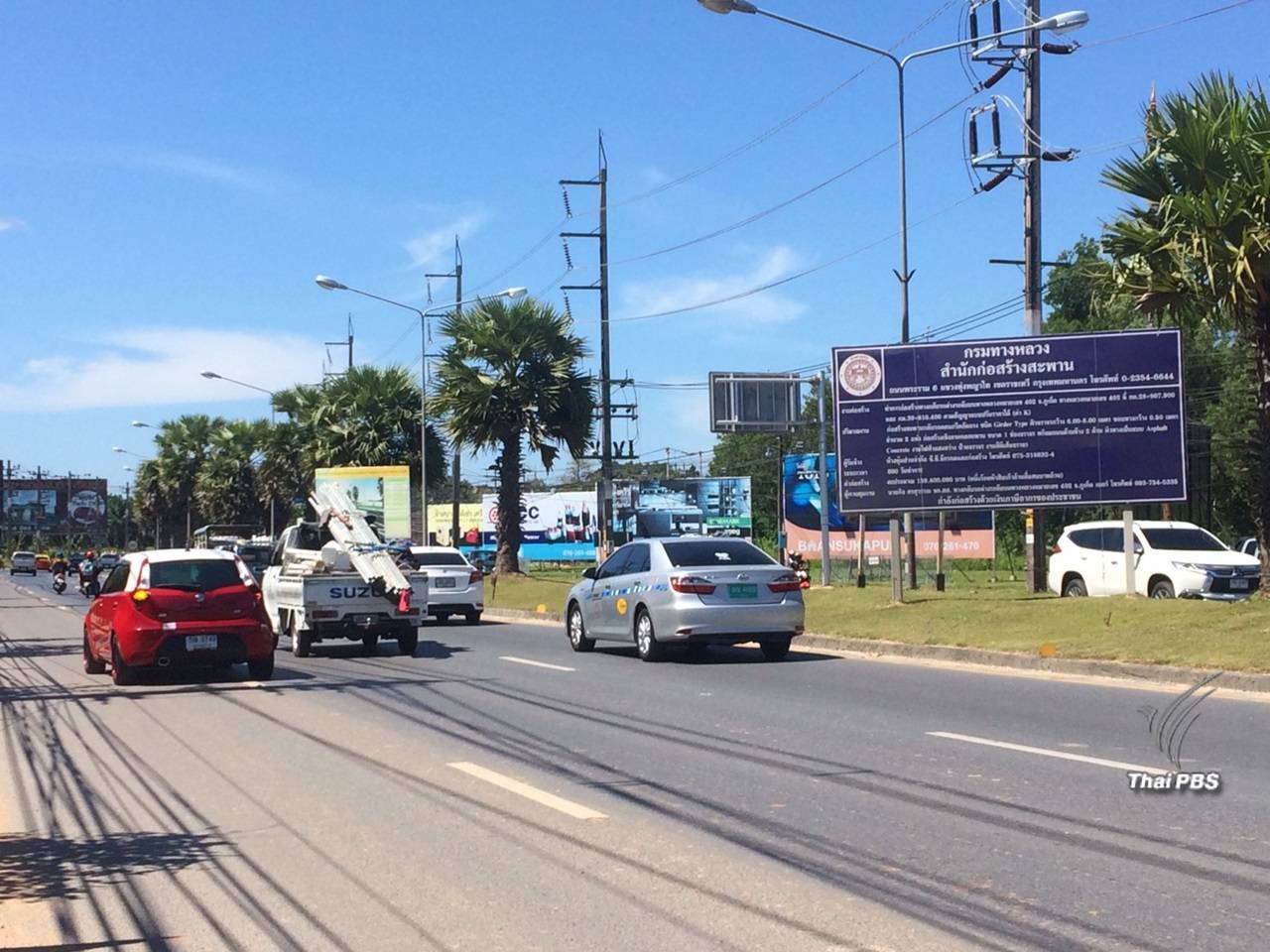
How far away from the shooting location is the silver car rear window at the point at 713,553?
18.4 meters

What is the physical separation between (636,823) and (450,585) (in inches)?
838

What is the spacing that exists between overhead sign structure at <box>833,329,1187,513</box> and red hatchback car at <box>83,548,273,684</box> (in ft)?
32.3

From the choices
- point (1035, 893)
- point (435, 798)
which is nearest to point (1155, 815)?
point (1035, 893)

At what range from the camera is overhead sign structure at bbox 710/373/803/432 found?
140ft

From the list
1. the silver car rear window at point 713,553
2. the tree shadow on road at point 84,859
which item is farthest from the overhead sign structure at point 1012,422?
the tree shadow on road at point 84,859

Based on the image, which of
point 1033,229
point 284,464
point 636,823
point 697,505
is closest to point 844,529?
point 697,505

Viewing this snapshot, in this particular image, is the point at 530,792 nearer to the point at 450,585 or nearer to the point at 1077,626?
the point at 1077,626

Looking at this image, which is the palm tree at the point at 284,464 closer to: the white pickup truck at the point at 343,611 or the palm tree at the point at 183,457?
the palm tree at the point at 183,457

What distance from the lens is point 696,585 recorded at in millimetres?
17906

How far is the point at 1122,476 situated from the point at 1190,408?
4604 cm

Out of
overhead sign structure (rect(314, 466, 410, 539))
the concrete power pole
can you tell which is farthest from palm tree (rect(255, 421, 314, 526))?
the concrete power pole

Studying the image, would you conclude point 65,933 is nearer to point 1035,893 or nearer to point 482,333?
point 1035,893

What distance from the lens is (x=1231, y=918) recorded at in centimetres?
588

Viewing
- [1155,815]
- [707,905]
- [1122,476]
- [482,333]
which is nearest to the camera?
[707,905]
